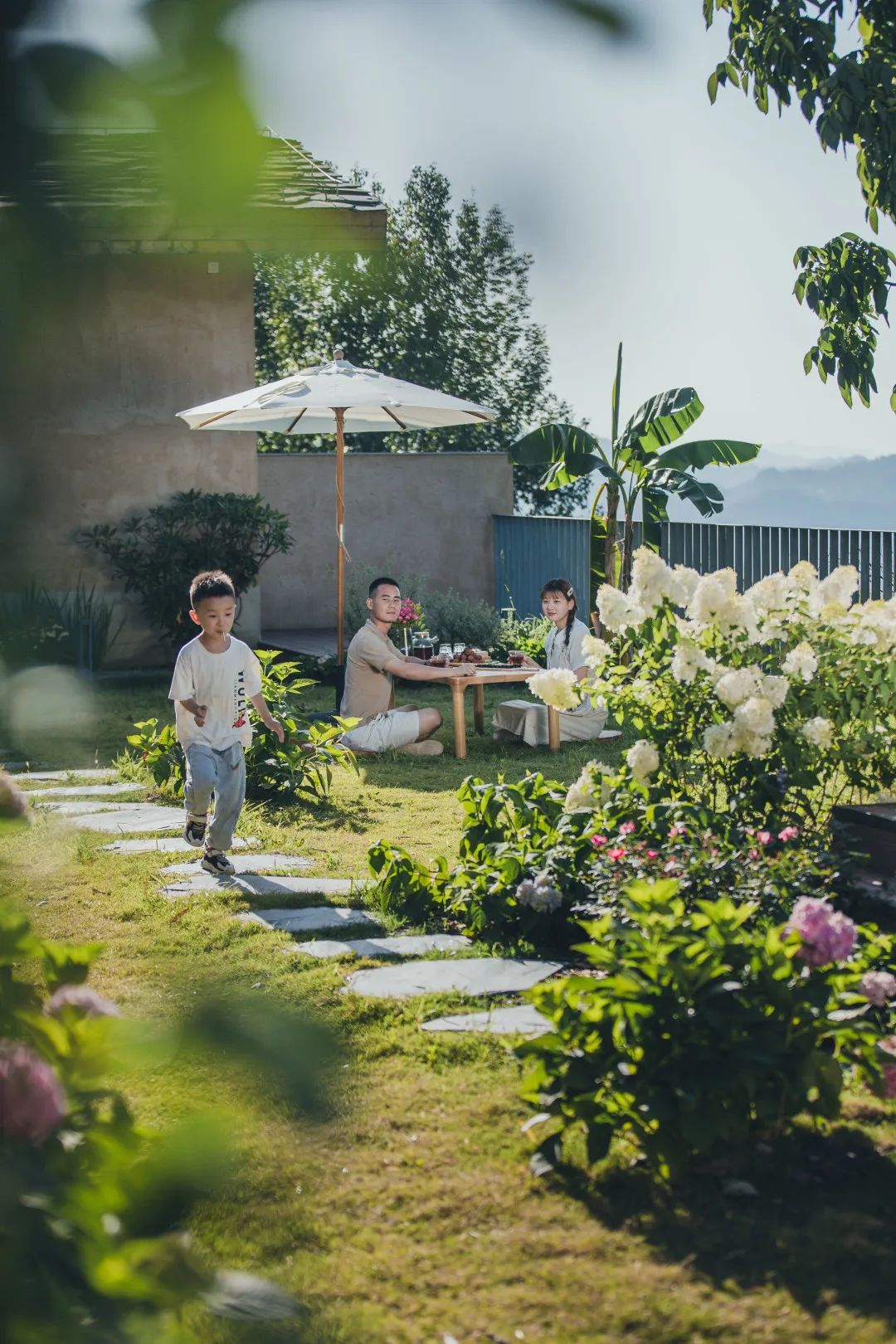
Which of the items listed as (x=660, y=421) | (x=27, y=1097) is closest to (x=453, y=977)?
(x=27, y=1097)

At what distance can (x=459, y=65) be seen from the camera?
714mm

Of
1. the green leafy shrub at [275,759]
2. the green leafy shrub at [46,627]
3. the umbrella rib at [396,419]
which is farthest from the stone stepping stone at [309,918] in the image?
the umbrella rib at [396,419]

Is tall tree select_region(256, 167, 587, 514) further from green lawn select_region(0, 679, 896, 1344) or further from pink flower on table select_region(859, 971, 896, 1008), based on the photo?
pink flower on table select_region(859, 971, 896, 1008)

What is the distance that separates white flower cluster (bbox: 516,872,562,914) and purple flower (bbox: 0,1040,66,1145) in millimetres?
3816

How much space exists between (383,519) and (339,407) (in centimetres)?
732

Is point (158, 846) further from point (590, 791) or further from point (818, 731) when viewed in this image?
point (818, 731)

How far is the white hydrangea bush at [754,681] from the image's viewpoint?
5.01 m

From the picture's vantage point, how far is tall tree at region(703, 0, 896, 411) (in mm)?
1076

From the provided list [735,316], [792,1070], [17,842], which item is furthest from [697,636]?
[735,316]

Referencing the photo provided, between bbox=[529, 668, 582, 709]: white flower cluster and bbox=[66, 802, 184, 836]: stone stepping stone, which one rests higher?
bbox=[529, 668, 582, 709]: white flower cluster

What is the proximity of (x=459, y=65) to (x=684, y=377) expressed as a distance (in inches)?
17.4

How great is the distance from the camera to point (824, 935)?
3.40 meters

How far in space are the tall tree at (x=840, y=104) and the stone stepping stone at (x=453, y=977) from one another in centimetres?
221

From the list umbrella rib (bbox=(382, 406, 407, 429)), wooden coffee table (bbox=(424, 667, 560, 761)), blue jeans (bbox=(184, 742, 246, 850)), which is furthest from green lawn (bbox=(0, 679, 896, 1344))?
umbrella rib (bbox=(382, 406, 407, 429))
